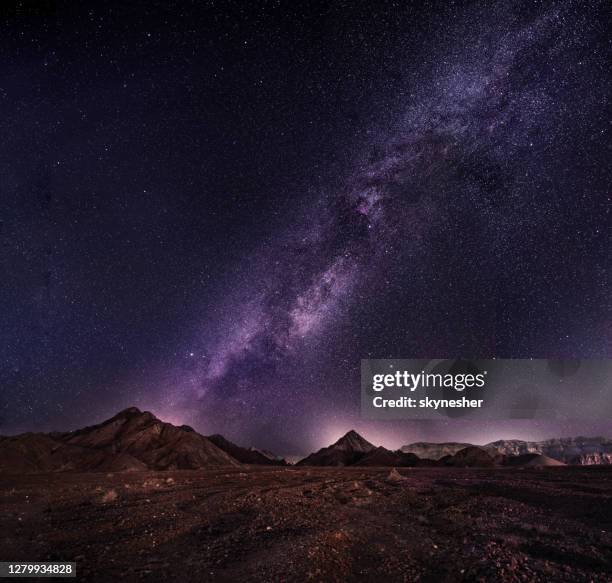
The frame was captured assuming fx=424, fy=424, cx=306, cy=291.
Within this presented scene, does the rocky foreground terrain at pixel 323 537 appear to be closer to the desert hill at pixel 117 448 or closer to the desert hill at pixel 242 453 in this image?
the desert hill at pixel 117 448

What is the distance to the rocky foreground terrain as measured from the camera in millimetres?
8672

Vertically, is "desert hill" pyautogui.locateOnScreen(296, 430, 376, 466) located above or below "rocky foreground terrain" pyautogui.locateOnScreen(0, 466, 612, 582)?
above

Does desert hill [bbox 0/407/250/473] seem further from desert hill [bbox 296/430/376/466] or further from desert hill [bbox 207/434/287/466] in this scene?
desert hill [bbox 296/430/376/466]

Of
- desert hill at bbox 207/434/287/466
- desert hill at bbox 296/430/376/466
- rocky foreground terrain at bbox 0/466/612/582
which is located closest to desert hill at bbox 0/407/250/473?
desert hill at bbox 207/434/287/466

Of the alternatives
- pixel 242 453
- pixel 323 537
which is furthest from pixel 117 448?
pixel 323 537

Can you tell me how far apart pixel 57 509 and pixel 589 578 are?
1854cm

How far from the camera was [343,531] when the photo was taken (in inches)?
454

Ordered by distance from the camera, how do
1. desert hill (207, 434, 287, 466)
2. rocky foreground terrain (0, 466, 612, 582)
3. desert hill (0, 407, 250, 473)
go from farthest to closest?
desert hill (207, 434, 287, 466) → desert hill (0, 407, 250, 473) → rocky foreground terrain (0, 466, 612, 582)

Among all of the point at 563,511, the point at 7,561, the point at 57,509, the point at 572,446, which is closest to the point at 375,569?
the point at 7,561

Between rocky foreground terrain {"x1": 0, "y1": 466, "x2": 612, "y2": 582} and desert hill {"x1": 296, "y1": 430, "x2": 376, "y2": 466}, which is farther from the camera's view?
desert hill {"x1": 296, "y1": 430, "x2": 376, "y2": 466}

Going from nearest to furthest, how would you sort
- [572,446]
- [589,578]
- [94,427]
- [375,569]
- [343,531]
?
[589,578] < [375,569] < [343,531] < [94,427] < [572,446]

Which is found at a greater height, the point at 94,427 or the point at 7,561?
the point at 94,427

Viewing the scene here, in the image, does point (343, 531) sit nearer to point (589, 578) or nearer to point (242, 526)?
point (242, 526)

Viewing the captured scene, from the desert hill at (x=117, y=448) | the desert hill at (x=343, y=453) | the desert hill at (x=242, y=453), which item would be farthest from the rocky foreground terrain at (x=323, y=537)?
the desert hill at (x=343, y=453)
